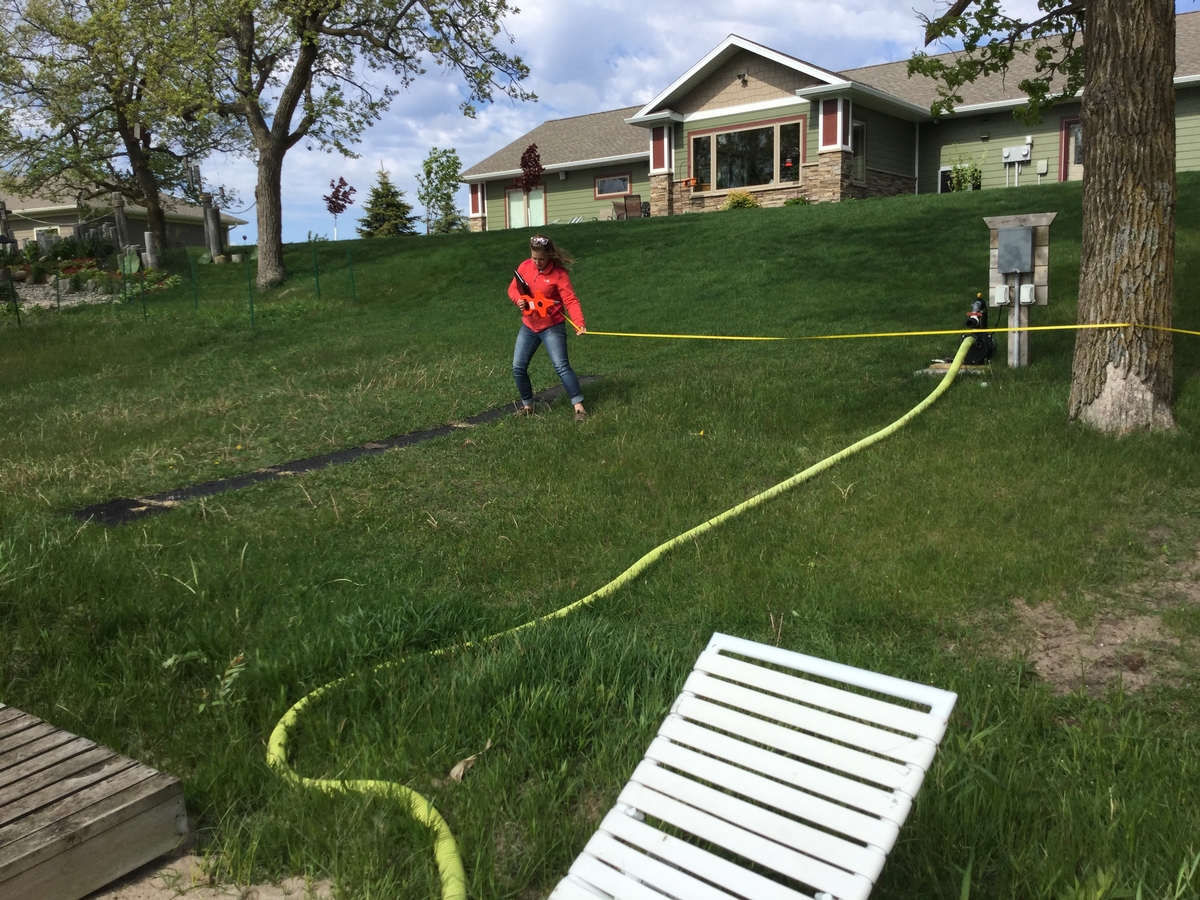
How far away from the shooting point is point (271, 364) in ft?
47.0

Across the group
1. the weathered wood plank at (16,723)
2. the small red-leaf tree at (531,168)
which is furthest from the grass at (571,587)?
the small red-leaf tree at (531,168)

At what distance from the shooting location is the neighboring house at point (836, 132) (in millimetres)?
24516

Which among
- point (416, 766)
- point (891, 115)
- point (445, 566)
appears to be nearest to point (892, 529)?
point (445, 566)

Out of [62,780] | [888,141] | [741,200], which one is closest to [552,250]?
[62,780]

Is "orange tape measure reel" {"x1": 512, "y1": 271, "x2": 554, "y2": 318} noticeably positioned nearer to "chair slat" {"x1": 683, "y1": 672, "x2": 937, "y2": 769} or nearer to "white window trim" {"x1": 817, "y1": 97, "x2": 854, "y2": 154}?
"chair slat" {"x1": 683, "y1": 672, "x2": 937, "y2": 769}

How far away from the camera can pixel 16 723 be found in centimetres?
340

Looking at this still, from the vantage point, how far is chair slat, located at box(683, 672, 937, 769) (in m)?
2.37

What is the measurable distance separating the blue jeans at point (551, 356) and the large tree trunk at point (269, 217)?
47.3 ft

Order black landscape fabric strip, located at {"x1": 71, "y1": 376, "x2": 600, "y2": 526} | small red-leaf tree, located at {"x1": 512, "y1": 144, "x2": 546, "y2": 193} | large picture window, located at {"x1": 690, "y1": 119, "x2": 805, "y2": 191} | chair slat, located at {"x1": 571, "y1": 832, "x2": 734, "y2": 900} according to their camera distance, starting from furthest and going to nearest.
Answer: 1. small red-leaf tree, located at {"x1": 512, "y1": 144, "x2": 546, "y2": 193}
2. large picture window, located at {"x1": 690, "y1": 119, "x2": 805, "y2": 191}
3. black landscape fabric strip, located at {"x1": 71, "y1": 376, "x2": 600, "y2": 526}
4. chair slat, located at {"x1": 571, "y1": 832, "x2": 734, "y2": 900}

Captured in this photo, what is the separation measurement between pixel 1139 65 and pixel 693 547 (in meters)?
4.55

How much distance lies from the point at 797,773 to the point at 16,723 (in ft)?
8.89

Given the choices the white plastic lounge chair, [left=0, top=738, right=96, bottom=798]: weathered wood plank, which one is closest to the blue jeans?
[left=0, top=738, right=96, bottom=798]: weathered wood plank

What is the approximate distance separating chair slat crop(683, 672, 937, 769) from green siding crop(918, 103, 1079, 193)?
1003 inches

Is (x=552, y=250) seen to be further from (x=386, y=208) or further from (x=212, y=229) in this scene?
(x=386, y=208)
